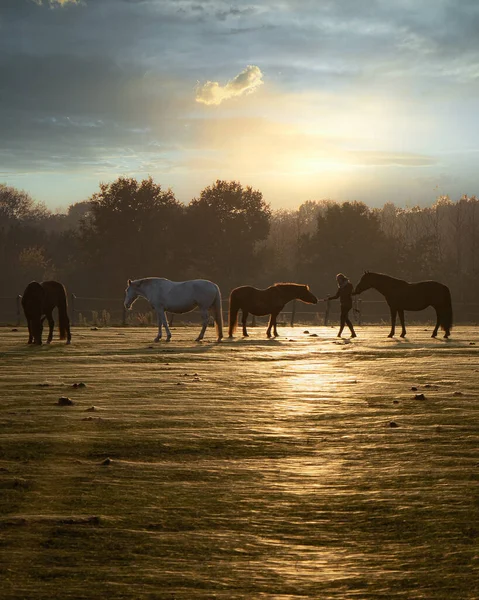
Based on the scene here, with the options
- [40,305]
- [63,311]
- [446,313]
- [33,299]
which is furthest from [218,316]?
[446,313]

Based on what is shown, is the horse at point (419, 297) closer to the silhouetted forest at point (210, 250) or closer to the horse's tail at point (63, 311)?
the horse's tail at point (63, 311)

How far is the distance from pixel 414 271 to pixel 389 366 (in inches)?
2174

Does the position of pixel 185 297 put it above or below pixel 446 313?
above

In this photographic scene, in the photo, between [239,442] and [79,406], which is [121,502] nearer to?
[239,442]

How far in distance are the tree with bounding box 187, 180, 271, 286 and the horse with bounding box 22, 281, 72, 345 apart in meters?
43.8

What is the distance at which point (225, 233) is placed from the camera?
68125mm

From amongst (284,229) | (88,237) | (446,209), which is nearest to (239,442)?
(88,237)

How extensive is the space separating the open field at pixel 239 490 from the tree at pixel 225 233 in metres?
54.3

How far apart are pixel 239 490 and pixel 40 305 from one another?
16239 mm

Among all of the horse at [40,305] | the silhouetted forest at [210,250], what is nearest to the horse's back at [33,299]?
the horse at [40,305]

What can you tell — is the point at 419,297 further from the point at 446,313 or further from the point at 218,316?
the point at 218,316

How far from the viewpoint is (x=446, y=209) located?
143m

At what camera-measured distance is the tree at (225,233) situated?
6731cm

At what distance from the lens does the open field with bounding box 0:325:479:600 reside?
4.49 m
